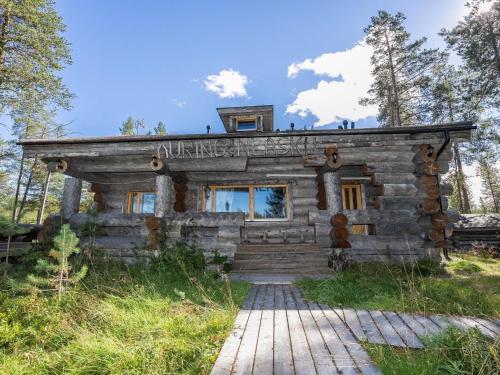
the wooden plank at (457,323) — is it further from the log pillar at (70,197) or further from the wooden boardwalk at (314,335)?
the log pillar at (70,197)

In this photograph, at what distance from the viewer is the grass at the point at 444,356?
2252 mm

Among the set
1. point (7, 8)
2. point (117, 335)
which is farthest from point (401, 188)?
point (7, 8)

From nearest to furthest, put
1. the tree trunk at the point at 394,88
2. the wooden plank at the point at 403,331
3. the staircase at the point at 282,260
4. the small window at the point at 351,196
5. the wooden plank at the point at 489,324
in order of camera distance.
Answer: the wooden plank at the point at 403,331, the wooden plank at the point at 489,324, the staircase at the point at 282,260, the small window at the point at 351,196, the tree trunk at the point at 394,88

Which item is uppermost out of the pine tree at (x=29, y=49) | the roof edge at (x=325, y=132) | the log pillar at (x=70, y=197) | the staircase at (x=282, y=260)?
the pine tree at (x=29, y=49)

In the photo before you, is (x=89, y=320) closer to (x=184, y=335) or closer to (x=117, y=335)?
(x=117, y=335)

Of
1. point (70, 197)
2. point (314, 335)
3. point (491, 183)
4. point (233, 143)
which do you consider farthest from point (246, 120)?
point (491, 183)

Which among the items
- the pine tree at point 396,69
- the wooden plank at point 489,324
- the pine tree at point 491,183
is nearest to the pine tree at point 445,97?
the pine tree at point 396,69

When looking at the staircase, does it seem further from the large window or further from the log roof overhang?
the log roof overhang

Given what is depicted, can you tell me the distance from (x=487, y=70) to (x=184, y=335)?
2327 cm

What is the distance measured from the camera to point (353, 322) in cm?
347

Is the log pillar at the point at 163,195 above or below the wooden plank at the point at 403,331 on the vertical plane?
above

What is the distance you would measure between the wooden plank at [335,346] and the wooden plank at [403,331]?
757 mm

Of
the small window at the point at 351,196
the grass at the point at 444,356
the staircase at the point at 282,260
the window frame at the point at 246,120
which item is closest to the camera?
the grass at the point at 444,356

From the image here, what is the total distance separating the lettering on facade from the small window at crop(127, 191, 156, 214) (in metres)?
4.36
